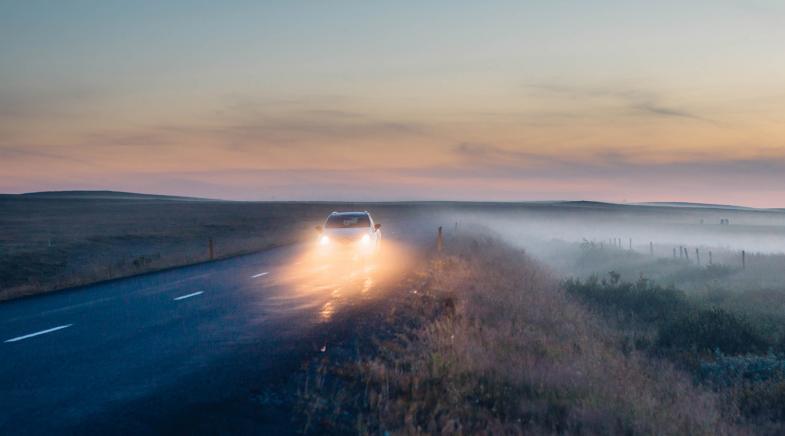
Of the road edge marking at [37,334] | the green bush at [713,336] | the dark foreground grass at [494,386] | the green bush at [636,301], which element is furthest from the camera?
the green bush at [636,301]

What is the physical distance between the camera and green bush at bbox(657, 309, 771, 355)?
49.7 ft

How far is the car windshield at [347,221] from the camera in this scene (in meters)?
29.2

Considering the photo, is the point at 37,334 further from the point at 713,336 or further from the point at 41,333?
the point at 713,336

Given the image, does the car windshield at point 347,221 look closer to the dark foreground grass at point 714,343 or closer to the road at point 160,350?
the road at point 160,350

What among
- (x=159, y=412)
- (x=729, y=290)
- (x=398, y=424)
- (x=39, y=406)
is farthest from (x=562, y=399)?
(x=729, y=290)

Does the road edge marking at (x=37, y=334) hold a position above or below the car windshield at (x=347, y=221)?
below

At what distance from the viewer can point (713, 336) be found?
15609 mm

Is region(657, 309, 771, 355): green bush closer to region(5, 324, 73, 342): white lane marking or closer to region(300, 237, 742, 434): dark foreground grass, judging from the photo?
region(300, 237, 742, 434): dark foreground grass

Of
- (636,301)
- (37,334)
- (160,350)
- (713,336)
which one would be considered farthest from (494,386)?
(636,301)

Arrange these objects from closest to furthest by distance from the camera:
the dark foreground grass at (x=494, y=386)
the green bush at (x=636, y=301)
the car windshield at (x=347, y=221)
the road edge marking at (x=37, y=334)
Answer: the dark foreground grass at (x=494, y=386)
the road edge marking at (x=37, y=334)
the green bush at (x=636, y=301)
the car windshield at (x=347, y=221)

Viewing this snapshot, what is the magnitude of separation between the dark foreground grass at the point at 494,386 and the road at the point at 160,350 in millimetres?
794

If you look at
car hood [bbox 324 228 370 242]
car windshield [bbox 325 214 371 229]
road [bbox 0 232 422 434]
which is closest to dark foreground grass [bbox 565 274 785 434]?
road [bbox 0 232 422 434]

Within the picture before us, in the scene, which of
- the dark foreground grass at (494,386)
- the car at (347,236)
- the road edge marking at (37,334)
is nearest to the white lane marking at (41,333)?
the road edge marking at (37,334)

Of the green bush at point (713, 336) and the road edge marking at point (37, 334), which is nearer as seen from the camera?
the road edge marking at point (37, 334)
